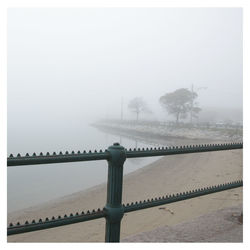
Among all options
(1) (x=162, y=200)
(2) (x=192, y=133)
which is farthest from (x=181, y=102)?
(1) (x=162, y=200)

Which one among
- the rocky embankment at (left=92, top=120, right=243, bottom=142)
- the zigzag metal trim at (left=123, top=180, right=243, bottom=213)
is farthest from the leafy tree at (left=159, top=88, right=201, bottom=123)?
the zigzag metal trim at (left=123, top=180, right=243, bottom=213)

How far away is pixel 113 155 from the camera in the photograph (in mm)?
1769

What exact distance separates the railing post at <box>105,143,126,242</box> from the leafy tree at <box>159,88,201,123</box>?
6102 cm

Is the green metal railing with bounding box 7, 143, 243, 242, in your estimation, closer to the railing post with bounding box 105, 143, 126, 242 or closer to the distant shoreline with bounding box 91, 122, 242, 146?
the railing post with bounding box 105, 143, 126, 242

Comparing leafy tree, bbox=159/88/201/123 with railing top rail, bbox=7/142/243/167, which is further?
leafy tree, bbox=159/88/201/123

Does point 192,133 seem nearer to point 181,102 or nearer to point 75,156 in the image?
point 181,102

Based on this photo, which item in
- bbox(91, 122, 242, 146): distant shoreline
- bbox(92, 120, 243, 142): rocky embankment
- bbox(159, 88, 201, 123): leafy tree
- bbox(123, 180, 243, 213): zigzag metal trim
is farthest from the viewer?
bbox(159, 88, 201, 123): leafy tree

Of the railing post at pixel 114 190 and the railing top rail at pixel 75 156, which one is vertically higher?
the railing top rail at pixel 75 156

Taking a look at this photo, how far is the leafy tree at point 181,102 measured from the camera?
62.6m

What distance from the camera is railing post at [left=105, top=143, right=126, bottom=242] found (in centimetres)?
178

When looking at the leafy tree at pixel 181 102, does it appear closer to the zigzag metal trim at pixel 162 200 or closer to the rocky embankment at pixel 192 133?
the rocky embankment at pixel 192 133

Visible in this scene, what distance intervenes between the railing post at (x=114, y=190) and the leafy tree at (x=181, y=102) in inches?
2402

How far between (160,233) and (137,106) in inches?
3238

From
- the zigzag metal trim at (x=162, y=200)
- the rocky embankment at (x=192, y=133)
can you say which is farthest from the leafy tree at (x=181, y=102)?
the zigzag metal trim at (x=162, y=200)
